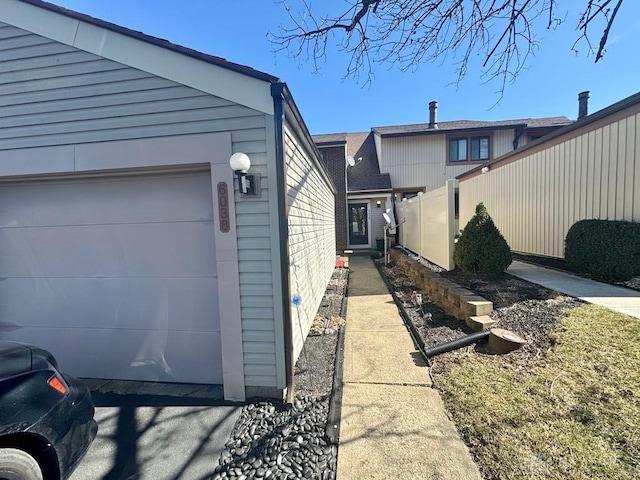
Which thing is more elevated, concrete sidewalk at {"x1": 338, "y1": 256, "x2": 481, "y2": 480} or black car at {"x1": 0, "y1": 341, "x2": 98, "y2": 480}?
black car at {"x1": 0, "y1": 341, "x2": 98, "y2": 480}

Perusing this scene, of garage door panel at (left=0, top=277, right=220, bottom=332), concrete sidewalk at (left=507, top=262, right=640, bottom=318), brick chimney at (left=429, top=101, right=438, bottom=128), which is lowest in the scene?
Result: concrete sidewalk at (left=507, top=262, right=640, bottom=318)

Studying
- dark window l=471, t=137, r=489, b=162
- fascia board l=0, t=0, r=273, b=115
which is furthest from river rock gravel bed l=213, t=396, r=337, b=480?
dark window l=471, t=137, r=489, b=162

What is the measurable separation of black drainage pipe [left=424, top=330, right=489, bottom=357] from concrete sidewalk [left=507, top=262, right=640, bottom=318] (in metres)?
1.65

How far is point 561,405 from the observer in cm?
226

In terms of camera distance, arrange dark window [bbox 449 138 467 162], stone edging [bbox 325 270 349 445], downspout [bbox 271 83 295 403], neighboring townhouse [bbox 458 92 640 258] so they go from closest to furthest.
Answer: stone edging [bbox 325 270 349 445]
downspout [bbox 271 83 295 403]
neighboring townhouse [bbox 458 92 640 258]
dark window [bbox 449 138 467 162]

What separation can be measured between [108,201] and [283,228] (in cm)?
206

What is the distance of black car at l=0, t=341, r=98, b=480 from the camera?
4.92 ft

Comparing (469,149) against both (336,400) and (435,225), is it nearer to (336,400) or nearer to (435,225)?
(435,225)

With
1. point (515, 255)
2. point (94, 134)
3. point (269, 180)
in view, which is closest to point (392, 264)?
point (515, 255)

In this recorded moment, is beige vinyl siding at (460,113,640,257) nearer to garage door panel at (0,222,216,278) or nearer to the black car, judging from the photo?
garage door panel at (0,222,216,278)

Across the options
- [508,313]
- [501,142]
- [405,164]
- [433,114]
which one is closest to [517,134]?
[501,142]

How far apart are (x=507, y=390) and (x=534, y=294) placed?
2.44m

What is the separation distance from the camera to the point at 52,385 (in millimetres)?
1780

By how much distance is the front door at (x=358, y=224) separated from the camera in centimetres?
1517
